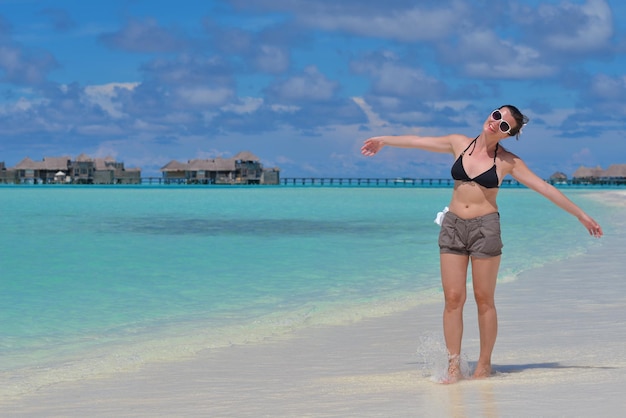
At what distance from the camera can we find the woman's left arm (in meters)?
4.87

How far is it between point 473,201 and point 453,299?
0.62m

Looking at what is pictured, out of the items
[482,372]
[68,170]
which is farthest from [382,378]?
[68,170]

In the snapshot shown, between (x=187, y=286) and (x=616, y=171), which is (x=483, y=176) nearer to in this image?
(x=187, y=286)

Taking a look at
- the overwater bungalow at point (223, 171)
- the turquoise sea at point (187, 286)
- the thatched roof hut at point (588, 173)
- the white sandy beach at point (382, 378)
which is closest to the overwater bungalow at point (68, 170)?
the overwater bungalow at point (223, 171)

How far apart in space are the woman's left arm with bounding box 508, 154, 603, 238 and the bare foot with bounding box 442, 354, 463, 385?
115cm

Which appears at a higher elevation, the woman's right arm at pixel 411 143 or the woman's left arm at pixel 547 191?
the woman's right arm at pixel 411 143

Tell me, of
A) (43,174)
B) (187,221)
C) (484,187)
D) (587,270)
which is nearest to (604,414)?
(484,187)

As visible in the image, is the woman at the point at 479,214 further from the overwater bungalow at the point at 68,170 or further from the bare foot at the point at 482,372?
the overwater bungalow at the point at 68,170

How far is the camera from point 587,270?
12180mm

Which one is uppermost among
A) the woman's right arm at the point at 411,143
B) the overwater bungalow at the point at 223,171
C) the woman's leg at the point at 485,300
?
the overwater bungalow at the point at 223,171

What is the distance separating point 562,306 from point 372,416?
16.3ft

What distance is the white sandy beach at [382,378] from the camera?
4.40m

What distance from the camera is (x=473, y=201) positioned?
16.1 ft

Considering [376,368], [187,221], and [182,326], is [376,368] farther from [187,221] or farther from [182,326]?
[187,221]
